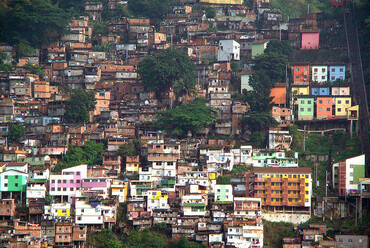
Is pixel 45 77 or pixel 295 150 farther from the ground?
pixel 45 77

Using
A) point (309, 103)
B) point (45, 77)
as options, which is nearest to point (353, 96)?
point (309, 103)

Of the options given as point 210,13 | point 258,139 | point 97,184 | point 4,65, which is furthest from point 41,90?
point 210,13

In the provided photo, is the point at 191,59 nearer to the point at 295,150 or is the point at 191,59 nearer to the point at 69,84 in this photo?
the point at 69,84

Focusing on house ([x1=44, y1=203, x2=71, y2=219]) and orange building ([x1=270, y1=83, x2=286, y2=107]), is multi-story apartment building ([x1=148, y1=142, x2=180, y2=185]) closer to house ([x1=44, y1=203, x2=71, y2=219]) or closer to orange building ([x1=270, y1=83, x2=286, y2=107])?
house ([x1=44, y1=203, x2=71, y2=219])

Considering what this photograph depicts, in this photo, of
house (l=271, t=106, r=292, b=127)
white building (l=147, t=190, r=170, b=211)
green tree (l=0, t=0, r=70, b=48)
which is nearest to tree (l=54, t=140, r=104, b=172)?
white building (l=147, t=190, r=170, b=211)

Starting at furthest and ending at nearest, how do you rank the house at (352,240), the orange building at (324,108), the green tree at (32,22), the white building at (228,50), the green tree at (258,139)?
the white building at (228,50), the green tree at (32,22), the orange building at (324,108), the green tree at (258,139), the house at (352,240)

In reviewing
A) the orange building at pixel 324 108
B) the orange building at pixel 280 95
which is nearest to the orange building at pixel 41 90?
the orange building at pixel 280 95

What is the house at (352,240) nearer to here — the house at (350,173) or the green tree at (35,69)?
the house at (350,173)
